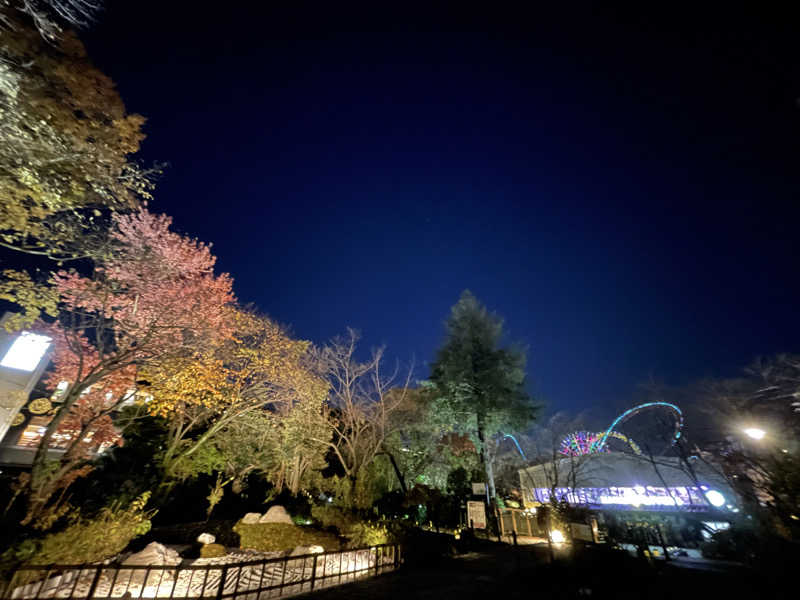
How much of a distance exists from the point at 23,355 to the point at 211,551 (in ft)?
81.3

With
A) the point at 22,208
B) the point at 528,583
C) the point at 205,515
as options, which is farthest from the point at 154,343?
the point at 205,515

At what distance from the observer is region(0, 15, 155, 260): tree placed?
5246 millimetres

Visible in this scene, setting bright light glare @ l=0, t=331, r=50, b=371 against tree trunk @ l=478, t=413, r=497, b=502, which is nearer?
tree trunk @ l=478, t=413, r=497, b=502

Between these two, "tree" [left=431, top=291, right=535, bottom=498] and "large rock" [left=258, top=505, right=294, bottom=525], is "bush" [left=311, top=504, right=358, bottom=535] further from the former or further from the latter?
"tree" [left=431, top=291, right=535, bottom=498]

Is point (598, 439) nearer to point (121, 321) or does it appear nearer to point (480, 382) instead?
point (480, 382)

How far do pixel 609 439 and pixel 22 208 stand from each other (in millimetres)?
38503

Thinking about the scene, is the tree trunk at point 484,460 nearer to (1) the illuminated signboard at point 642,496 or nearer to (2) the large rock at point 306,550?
(1) the illuminated signboard at point 642,496

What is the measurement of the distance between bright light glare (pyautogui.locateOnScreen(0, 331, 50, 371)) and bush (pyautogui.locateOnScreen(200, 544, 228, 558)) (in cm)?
2265

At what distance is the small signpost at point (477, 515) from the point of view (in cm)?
1113

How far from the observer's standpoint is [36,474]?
6.77 metres

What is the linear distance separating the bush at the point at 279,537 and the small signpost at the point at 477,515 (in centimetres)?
503

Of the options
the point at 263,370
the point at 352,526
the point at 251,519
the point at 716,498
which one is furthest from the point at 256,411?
the point at 716,498

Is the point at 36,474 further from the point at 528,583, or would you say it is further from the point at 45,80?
the point at 528,583

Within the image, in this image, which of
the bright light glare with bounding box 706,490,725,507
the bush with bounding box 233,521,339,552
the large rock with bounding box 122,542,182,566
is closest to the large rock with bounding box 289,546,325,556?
the bush with bounding box 233,521,339,552
